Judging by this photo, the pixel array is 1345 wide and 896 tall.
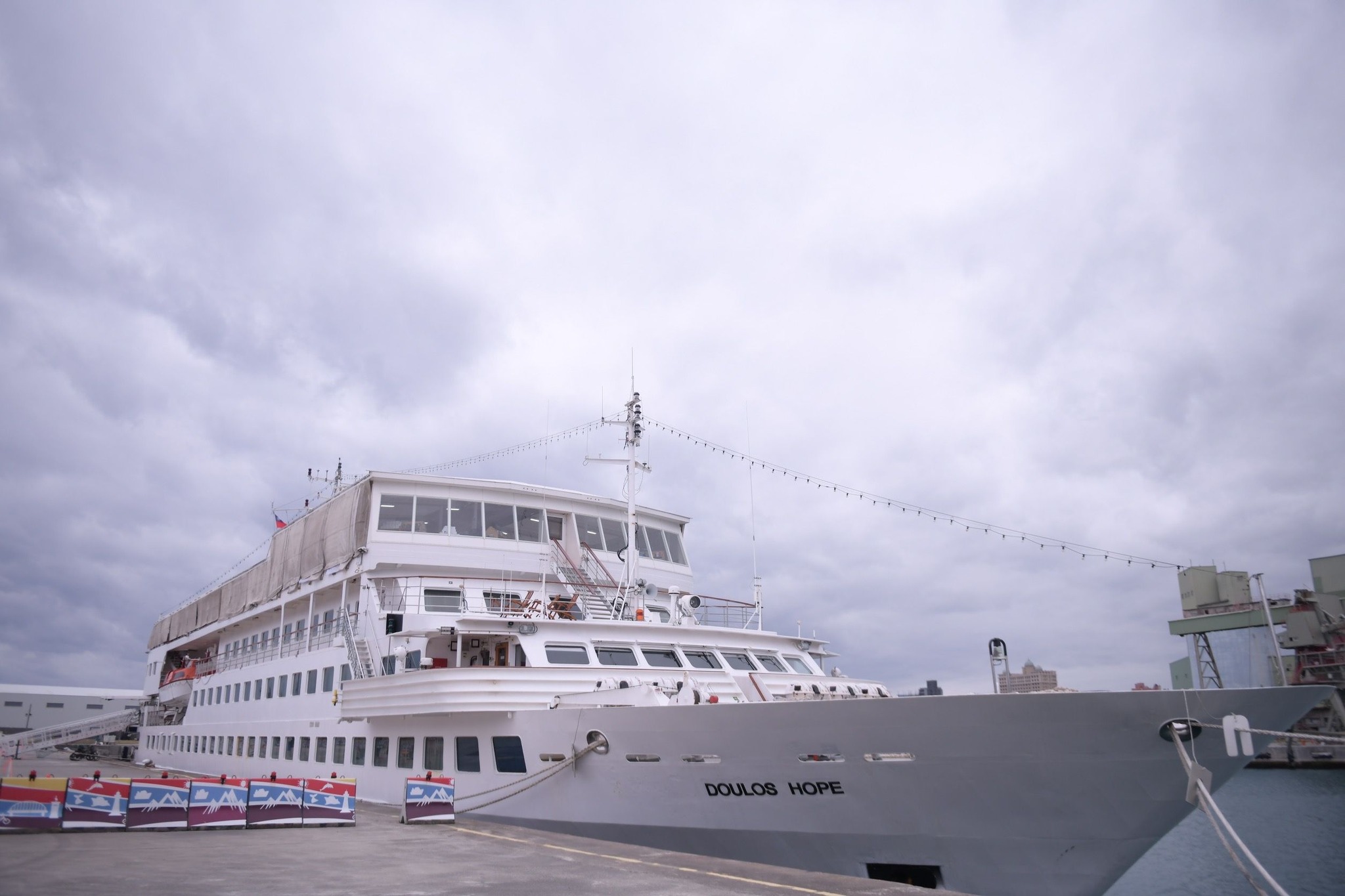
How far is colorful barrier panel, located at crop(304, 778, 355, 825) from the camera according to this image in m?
14.6

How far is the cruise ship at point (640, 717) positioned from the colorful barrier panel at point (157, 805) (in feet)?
11.8

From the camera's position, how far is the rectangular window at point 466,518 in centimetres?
2162

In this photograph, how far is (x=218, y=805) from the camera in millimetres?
14047

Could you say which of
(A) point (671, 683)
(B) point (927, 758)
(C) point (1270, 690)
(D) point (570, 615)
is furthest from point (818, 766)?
(D) point (570, 615)

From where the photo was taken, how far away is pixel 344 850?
11.7m

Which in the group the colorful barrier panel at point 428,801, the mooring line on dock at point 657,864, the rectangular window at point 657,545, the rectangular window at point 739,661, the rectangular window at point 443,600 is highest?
the rectangular window at point 657,545

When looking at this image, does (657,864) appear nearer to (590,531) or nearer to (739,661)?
(739,661)

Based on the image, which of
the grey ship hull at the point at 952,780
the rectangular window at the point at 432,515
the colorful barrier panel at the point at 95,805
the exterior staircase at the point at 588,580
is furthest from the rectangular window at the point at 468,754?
the rectangular window at the point at 432,515

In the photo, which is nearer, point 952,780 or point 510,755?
point 952,780

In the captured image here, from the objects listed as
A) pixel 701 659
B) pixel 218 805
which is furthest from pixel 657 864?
pixel 218 805

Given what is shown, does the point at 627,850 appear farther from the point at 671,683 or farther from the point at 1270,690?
the point at 1270,690

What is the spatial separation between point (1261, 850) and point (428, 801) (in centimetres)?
2742

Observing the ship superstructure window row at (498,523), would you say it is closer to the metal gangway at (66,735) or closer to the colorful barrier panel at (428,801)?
the colorful barrier panel at (428,801)

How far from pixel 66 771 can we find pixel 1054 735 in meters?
44.1
